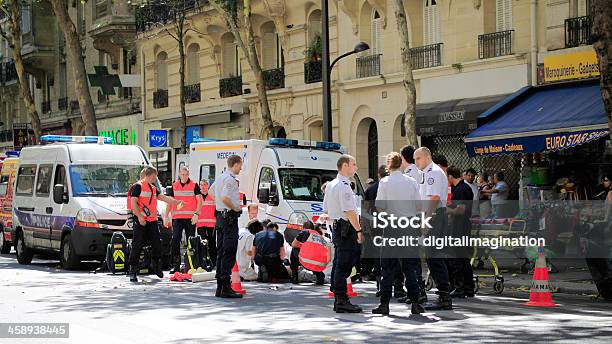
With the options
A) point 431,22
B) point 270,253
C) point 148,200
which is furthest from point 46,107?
point 270,253

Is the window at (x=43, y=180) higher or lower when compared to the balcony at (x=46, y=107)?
lower

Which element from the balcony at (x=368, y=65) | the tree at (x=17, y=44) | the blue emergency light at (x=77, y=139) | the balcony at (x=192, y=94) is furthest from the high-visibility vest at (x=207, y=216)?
the balcony at (x=192, y=94)

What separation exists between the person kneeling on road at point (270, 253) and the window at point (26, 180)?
720 cm

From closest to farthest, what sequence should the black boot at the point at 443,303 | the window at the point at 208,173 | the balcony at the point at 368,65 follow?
the black boot at the point at 443,303, the window at the point at 208,173, the balcony at the point at 368,65

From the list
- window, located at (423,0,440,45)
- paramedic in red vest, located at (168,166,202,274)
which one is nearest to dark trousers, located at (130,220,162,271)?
paramedic in red vest, located at (168,166,202,274)

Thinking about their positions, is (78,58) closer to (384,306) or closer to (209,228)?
(209,228)

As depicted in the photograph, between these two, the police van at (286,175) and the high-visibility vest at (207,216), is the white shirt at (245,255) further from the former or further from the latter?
the police van at (286,175)

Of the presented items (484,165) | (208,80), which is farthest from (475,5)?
(208,80)

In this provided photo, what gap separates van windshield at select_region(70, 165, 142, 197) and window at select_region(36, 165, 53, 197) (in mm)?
1036

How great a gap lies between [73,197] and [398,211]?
9.53 m

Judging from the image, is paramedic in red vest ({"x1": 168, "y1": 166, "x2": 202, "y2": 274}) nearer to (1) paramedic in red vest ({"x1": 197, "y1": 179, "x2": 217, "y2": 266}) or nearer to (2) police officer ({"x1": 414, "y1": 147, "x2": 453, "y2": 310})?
(1) paramedic in red vest ({"x1": 197, "y1": 179, "x2": 217, "y2": 266})

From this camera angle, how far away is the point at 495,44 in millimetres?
25031

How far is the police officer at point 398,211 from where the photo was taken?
1174cm

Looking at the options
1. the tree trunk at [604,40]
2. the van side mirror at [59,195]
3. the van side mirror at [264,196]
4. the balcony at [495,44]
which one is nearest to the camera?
the tree trunk at [604,40]
